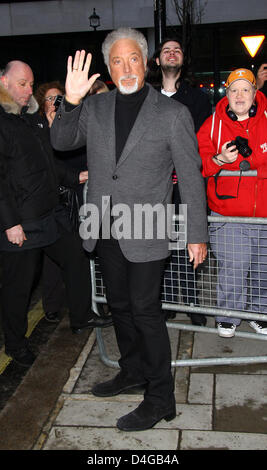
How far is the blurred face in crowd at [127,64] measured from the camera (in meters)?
2.80

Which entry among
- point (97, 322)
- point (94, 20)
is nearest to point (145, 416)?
point (97, 322)

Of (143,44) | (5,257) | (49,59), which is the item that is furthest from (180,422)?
(49,59)

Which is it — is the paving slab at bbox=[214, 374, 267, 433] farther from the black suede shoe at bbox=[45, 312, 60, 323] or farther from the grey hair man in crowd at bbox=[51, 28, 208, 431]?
the black suede shoe at bbox=[45, 312, 60, 323]

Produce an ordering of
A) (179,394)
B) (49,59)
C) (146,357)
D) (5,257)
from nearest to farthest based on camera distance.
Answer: (146,357) → (179,394) → (5,257) → (49,59)

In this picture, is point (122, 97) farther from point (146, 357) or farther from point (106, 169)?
point (146, 357)

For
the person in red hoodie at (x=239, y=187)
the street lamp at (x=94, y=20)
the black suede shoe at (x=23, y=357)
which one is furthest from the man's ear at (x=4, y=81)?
the street lamp at (x=94, y=20)

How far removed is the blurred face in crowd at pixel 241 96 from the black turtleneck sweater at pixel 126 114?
93cm

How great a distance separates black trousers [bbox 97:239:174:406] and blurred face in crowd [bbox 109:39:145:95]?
90 centimetres

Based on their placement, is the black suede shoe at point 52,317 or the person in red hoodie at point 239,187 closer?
the person in red hoodie at point 239,187

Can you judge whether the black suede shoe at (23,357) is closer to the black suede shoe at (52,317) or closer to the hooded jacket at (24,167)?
the black suede shoe at (52,317)

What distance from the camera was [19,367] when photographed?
396 centimetres

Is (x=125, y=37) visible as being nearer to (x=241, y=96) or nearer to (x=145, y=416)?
(x=241, y=96)

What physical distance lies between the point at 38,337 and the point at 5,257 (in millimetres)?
927

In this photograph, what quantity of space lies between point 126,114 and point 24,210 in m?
1.27
